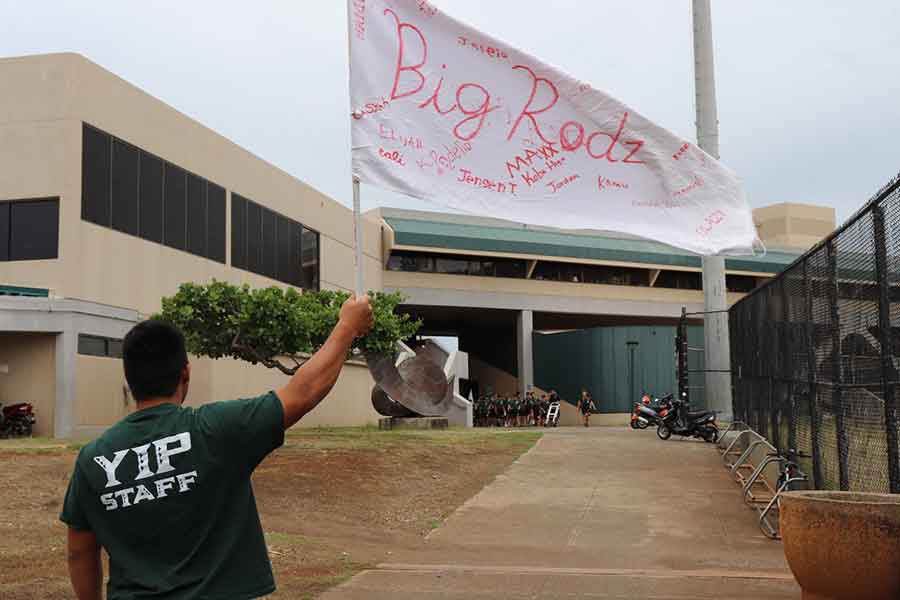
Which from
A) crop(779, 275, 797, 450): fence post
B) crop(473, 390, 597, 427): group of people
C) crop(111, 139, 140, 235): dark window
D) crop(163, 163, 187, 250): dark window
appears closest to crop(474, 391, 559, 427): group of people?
crop(473, 390, 597, 427): group of people

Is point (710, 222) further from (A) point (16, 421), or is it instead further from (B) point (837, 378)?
(A) point (16, 421)

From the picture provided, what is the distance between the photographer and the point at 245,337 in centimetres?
2298

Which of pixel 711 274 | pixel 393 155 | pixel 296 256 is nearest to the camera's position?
pixel 393 155

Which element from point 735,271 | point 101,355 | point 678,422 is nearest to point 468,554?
point 678,422

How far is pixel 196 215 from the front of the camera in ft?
101

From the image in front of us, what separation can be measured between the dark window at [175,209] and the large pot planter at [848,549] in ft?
83.3

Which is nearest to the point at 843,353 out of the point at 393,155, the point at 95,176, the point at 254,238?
the point at 393,155

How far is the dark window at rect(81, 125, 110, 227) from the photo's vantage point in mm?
25469

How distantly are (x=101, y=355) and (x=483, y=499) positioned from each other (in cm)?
1504

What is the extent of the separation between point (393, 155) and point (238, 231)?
93.2 ft

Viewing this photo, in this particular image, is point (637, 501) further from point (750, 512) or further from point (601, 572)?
point (601, 572)

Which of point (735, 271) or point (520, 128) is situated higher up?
point (735, 271)

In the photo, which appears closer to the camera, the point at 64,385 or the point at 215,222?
the point at 64,385

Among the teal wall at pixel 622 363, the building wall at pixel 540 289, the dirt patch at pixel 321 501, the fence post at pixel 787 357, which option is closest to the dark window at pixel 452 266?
the building wall at pixel 540 289
